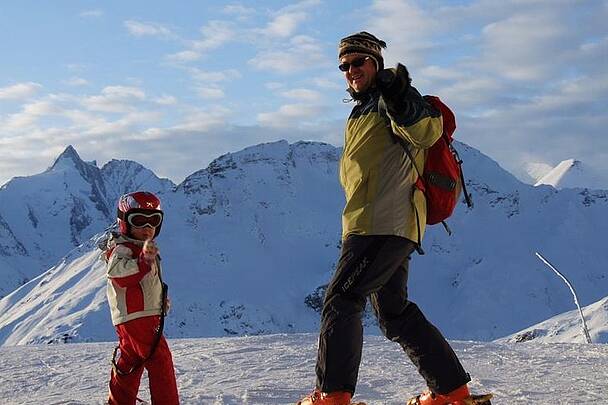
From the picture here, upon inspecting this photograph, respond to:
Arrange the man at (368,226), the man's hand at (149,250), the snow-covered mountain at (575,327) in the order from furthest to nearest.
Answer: the snow-covered mountain at (575,327) → the man's hand at (149,250) → the man at (368,226)

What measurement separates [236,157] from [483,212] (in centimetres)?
3646

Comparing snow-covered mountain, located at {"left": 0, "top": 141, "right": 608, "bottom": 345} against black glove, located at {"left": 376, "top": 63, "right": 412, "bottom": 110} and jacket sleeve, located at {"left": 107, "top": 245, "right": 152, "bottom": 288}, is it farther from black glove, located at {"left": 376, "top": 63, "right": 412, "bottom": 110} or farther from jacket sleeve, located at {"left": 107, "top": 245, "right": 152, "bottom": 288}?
black glove, located at {"left": 376, "top": 63, "right": 412, "bottom": 110}

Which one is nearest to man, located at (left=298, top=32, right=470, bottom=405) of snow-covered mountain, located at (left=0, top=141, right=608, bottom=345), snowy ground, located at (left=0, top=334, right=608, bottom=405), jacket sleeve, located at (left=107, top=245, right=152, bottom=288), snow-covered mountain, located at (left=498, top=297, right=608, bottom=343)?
jacket sleeve, located at (left=107, top=245, right=152, bottom=288)

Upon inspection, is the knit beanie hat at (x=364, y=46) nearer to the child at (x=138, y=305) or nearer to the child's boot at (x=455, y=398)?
the child at (x=138, y=305)

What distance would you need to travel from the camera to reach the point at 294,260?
92250mm

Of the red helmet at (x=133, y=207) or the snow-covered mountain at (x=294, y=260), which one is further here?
the snow-covered mountain at (x=294, y=260)

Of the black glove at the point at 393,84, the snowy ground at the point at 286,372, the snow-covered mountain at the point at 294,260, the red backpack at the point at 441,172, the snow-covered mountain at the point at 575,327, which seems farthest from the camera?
the snow-covered mountain at the point at 294,260

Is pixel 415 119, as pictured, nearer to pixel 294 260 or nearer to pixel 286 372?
pixel 286 372

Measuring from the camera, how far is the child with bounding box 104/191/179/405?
4059 millimetres

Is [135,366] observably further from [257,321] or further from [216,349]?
[257,321]

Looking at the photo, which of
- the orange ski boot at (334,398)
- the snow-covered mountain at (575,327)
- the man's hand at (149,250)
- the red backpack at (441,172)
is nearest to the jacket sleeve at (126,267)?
the man's hand at (149,250)

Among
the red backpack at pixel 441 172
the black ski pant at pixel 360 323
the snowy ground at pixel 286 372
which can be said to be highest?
the red backpack at pixel 441 172

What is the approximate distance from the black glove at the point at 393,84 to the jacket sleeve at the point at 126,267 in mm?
1649

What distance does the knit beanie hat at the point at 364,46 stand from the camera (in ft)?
11.8
